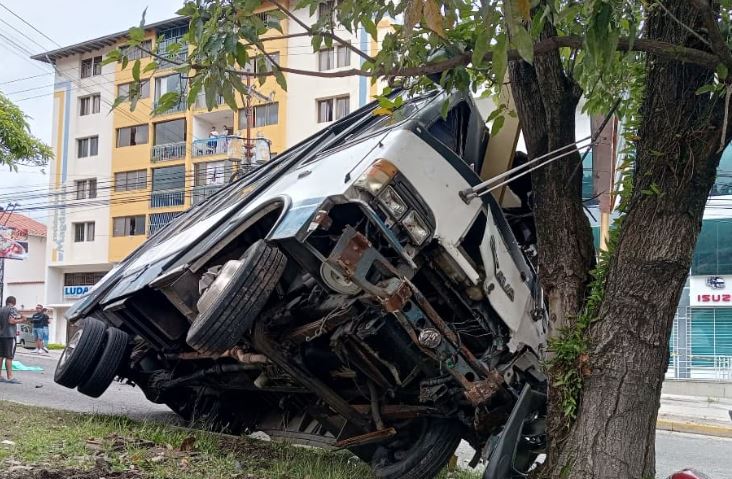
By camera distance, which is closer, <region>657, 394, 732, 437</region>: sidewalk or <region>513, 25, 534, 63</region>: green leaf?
<region>513, 25, 534, 63</region>: green leaf

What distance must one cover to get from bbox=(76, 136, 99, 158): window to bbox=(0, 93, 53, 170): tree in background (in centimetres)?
2329

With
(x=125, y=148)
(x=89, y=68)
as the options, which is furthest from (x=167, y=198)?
(x=89, y=68)

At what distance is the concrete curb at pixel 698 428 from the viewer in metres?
10.1

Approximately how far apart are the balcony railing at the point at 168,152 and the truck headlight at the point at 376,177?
27.5 m

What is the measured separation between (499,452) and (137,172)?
30104 millimetres

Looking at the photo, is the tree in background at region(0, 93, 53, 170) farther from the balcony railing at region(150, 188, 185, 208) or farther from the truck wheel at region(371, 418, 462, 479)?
the balcony railing at region(150, 188, 185, 208)

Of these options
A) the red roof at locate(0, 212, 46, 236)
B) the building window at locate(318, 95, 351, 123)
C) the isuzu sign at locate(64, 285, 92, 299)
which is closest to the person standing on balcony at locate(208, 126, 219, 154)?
the building window at locate(318, 95, 351, 123)

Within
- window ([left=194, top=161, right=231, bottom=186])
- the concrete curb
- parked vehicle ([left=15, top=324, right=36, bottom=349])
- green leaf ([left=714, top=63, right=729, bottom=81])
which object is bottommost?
the concrete curb

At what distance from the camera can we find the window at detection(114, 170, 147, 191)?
103 feet

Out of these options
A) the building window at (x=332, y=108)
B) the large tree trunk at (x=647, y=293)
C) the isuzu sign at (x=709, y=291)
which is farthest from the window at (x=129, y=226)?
the large tree trunk at (x=647, y=293)

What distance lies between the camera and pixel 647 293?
321 cm

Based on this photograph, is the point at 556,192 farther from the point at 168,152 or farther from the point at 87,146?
the point at 87,146

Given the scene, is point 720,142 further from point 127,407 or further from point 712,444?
point 127,407

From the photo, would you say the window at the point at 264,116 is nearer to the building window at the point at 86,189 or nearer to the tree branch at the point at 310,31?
the building window at the point at 86,189
